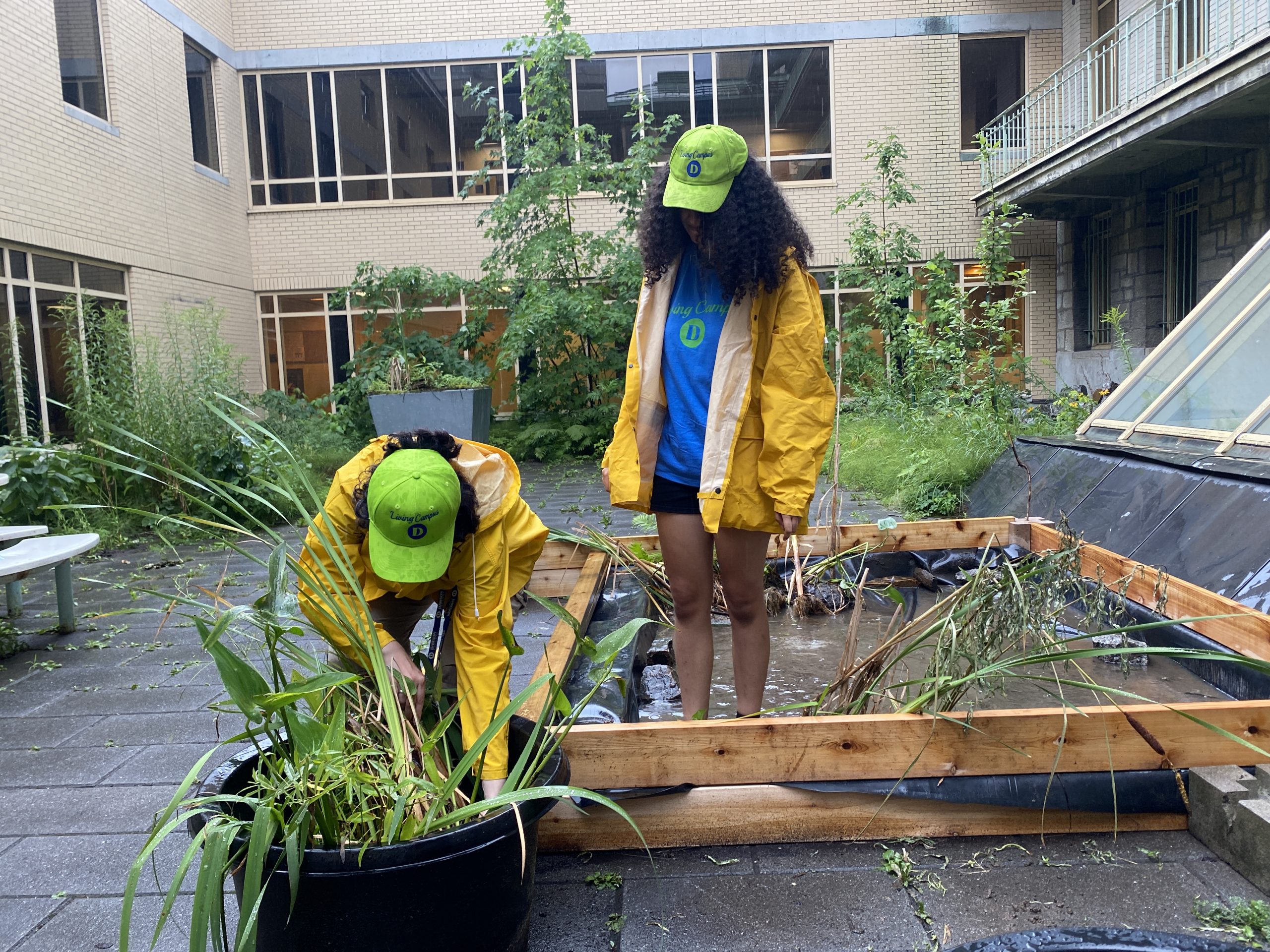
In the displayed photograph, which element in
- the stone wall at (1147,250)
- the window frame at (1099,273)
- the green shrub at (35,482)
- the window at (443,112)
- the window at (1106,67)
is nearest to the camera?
the green shrub at (35,482)

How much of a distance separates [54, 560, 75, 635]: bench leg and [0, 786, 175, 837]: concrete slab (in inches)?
77.7

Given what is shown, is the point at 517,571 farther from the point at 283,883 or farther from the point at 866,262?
the point at 866,262

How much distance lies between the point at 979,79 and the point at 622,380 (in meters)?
7.92

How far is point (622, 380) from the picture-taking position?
13.1m

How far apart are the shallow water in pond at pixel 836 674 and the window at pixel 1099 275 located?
1115 cm

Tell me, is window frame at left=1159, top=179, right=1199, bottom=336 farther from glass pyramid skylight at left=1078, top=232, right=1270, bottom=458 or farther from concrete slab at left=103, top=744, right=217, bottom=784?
concrete slab at left=103, top=744, right=217, bottom=784

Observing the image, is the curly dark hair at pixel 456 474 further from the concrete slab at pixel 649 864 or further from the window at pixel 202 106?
the window at pixel 202 106

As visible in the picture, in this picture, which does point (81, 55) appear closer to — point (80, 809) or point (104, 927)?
point (80, 809)

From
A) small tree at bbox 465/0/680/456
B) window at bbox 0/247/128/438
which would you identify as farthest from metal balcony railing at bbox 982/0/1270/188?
window at bbox 0/247/128/438

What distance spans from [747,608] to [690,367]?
26.8 inches

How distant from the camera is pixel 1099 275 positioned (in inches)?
550

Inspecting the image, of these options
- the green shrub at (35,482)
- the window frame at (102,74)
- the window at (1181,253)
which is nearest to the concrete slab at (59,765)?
the green shrub at (35,482)

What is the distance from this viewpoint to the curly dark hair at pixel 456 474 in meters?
2.17

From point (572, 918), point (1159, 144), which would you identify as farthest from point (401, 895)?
point (1159, 144)
